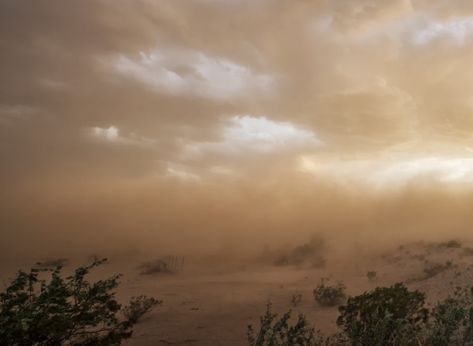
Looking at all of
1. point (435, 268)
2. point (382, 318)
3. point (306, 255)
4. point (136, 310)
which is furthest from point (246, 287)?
point (306, 255)

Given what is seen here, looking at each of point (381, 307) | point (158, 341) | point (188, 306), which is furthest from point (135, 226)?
point (381, 307)

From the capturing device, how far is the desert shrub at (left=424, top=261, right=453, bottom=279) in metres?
23.0

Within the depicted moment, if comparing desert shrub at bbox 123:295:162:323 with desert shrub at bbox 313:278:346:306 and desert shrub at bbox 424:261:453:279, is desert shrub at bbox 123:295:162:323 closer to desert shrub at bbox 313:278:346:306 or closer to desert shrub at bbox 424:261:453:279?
desert shrub at bbox 313:278:346:306

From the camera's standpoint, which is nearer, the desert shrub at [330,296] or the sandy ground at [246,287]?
the sandy ground at [246,287]

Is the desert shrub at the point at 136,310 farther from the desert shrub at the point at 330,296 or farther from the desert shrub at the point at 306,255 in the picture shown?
the desert shrub at the point at 306,255

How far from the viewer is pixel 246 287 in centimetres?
2303

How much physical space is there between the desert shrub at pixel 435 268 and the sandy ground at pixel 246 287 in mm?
236

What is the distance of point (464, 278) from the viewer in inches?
765

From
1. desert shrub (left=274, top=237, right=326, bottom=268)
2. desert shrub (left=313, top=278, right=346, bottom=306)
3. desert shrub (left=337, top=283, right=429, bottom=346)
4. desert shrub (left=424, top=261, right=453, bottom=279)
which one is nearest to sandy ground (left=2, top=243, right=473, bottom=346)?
desert shrub (left=424, top=261, right=453, bottom=279)

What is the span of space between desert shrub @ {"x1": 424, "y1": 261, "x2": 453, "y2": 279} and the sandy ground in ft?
0.77

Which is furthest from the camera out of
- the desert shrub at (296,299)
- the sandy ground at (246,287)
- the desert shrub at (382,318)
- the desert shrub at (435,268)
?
the desert shrub at (435,268)

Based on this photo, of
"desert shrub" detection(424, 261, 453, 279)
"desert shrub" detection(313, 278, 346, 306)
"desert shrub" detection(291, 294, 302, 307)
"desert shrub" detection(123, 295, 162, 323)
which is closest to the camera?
"desert shrub" detection(123, 295, 162, 323)

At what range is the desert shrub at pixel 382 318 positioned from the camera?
909cm

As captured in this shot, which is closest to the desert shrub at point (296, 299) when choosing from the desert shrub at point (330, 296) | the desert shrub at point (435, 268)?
the desert shrub at point (330, 296)
